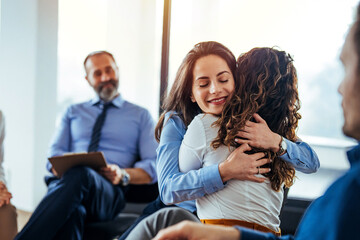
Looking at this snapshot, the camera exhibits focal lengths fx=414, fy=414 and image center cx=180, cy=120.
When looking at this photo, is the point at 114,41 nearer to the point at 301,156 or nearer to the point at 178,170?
the point at 178,170

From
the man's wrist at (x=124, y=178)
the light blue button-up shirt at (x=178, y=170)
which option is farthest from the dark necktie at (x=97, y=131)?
the light blue button-up shirt at (x=178, y=170)

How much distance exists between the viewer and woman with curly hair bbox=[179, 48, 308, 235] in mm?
1274

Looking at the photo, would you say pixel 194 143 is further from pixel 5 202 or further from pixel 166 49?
pixel 166 49

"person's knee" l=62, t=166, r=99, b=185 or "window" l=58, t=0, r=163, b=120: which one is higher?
"window" l=58, t=0, r=163, b=120

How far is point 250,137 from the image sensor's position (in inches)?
51.0

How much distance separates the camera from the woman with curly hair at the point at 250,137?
4.18 ft

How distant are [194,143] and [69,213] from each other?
0.96 meters

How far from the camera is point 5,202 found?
6.18 feet

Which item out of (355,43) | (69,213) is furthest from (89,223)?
(355,43)

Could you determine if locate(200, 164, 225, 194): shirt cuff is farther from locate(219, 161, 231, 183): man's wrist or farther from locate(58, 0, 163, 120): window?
locate(58, 0, 163, 120): window

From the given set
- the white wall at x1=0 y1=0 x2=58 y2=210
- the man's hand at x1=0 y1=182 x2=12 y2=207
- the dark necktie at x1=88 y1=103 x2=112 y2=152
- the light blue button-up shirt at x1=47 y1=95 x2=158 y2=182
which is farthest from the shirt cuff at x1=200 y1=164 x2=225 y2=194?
the white wall at x1=0 y1=0 x2=58 y2=210

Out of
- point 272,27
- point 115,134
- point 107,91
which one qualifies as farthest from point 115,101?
point 272,27

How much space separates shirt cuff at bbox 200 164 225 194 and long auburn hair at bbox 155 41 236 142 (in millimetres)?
291

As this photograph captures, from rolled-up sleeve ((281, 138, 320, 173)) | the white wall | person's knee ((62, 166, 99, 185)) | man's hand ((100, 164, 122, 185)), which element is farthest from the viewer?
the white wall
